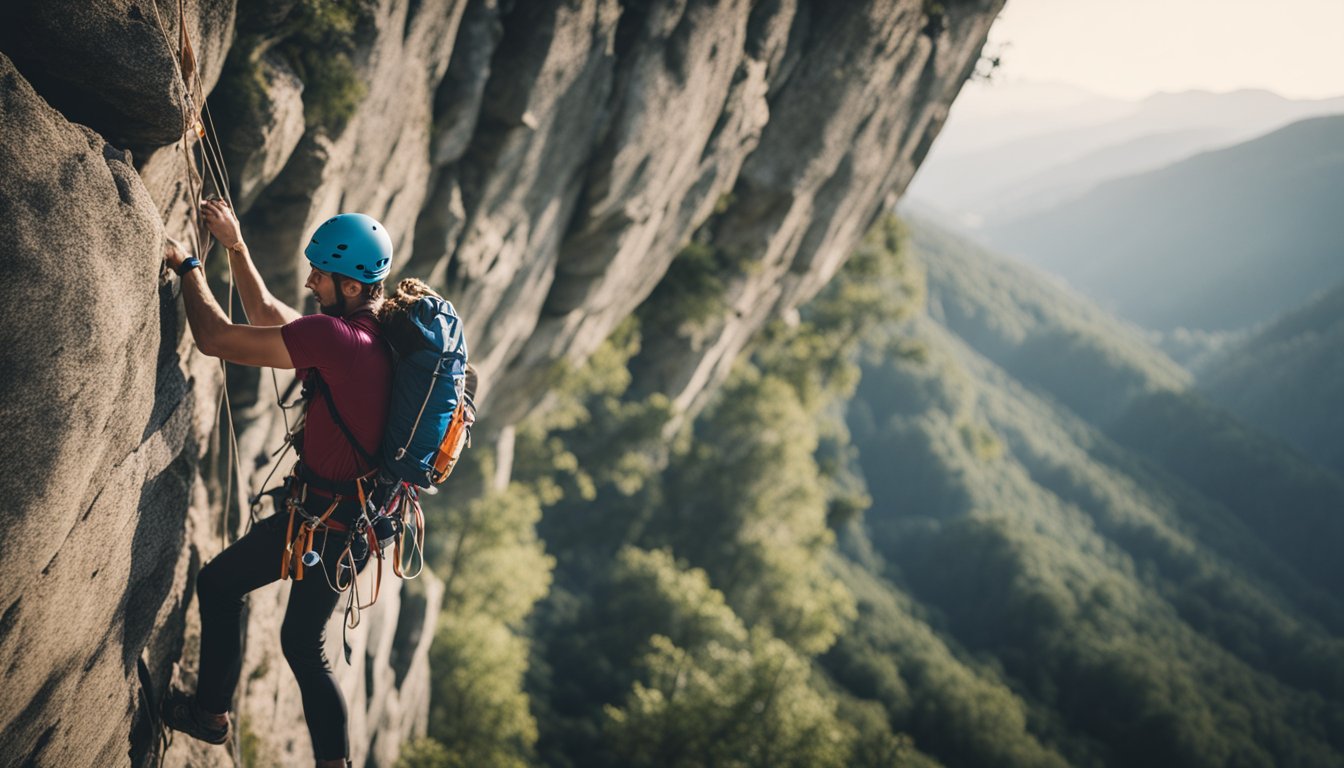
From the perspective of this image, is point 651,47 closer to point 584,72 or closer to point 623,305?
point 584,72

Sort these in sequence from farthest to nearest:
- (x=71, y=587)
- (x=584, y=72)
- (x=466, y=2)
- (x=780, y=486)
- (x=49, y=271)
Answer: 1. (x=780, y=486)
2. (x=584, y=72)
3. (x=466, y=2)
4. (x=71, y=587)
5. (x=49, y=271)

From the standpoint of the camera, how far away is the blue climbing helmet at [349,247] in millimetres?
4523

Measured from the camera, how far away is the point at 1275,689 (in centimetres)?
8338

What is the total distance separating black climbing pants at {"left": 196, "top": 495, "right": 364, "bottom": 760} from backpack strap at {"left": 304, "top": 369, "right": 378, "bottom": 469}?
0.54m

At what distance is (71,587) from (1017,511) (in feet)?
426

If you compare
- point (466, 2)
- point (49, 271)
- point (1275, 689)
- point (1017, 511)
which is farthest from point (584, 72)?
point (1017, 511)

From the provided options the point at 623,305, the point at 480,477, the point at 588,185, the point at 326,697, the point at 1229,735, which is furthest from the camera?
the point at 1229,735

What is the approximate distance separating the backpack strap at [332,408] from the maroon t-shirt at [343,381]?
2 cm

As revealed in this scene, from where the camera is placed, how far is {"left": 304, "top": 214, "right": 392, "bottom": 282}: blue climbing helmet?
4.52 m

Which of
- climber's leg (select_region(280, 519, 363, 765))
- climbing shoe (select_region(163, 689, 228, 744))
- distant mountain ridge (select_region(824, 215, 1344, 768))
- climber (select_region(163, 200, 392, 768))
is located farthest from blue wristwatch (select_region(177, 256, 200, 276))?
distant mountain ridge (select_region(824, 215, 1344, 768))

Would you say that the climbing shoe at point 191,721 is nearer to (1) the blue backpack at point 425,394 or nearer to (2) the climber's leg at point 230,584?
(2) the climber's leg at point 230,584

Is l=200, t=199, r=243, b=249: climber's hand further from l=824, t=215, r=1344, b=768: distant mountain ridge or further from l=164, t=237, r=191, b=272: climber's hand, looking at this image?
l=824, t=215, r=1344, b=768: distant mountain ridge

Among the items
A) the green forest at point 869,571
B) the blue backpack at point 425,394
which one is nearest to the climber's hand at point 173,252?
the blue backpack at point 425,394

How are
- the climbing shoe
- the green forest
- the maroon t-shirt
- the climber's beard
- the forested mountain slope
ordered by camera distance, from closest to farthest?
the maroon t-shirt < the climber's beard < the climbing shoe < the green forest < the forested mountain slope
